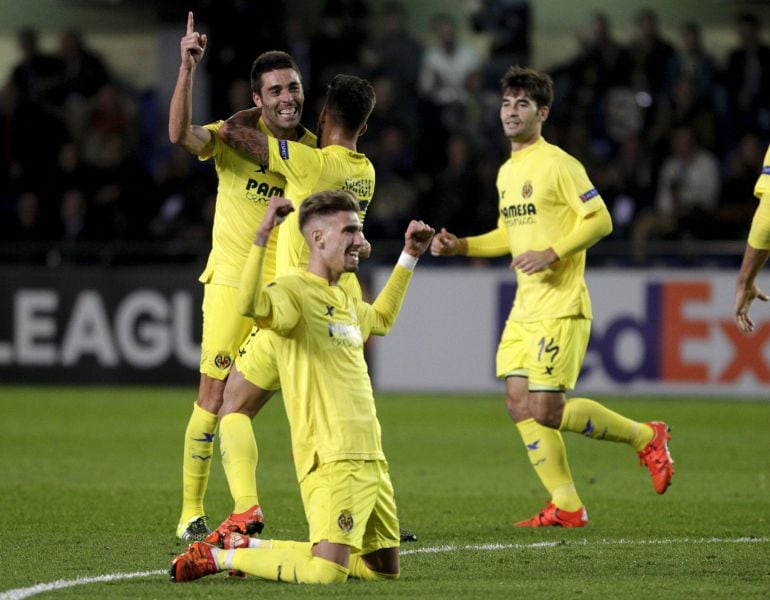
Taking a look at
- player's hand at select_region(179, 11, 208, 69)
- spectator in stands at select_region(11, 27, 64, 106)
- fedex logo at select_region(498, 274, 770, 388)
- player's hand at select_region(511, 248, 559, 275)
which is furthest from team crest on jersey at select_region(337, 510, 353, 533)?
spectator in stands at select_region(11, 27, 64, 106)

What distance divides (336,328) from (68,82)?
1252 centimetres

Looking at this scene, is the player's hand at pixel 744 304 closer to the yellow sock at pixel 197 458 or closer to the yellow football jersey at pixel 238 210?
the yellow football jersey at pixel 238 210

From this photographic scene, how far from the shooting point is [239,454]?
272 inches

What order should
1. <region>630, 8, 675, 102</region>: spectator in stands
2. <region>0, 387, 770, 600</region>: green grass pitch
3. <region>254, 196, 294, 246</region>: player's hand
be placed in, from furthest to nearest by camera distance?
<region>630, 8, 675, 102</region>: spectator in stands → <region>0, 387, 770, 600</region>: green grass pitch → <region>254, 196, 294, 246</region>: player's hand

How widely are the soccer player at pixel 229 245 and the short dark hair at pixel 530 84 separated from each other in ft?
3.97

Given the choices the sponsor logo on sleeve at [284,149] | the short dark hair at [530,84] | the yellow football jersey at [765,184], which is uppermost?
the short dark hair at [530,84]

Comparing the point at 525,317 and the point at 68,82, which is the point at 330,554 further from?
the point at 68,82

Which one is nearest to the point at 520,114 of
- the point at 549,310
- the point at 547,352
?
the point at 549,310

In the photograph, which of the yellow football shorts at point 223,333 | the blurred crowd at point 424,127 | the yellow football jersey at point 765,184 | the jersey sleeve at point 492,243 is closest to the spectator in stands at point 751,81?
the blurred crowd at point 424,127

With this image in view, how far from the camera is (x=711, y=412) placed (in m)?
13.7

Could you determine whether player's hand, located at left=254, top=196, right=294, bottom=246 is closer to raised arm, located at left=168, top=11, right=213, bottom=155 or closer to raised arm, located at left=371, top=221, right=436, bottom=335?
raised arm, located at left=371, top=221, right=436, bottom=335

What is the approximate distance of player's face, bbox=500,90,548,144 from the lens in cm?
785

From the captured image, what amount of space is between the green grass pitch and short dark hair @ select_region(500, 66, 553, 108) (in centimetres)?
213

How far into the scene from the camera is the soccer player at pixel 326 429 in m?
5.53
